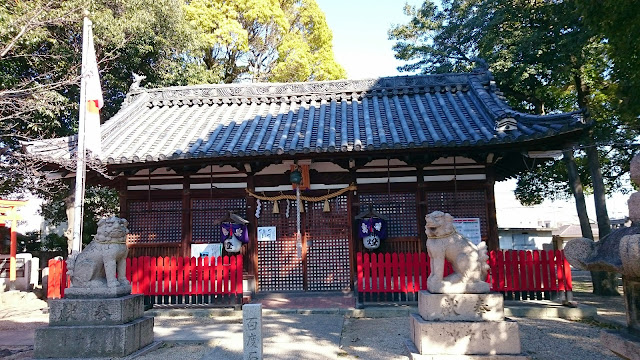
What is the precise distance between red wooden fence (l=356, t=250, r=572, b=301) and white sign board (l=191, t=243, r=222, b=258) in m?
3.61

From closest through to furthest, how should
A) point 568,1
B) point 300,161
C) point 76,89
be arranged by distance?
point 300,161 < point 568,1 < point 76,89

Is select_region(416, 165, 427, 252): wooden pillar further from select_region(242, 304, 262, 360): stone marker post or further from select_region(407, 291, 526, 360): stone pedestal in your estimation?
select_region(242, 304, 262, 360): stone marker post

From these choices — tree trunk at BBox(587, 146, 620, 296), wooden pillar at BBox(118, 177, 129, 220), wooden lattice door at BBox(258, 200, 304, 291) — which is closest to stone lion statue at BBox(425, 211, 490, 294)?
wooden lattice door at BBox(258, 200, 304, 291)

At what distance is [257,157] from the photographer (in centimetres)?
881

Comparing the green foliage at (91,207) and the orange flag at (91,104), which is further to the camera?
the green foliage at (91,207)

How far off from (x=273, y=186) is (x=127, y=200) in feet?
12.6

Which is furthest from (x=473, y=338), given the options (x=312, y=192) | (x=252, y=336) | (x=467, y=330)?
(x=312, y=192)

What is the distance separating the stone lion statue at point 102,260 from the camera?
580 cm

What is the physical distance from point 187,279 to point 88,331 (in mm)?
3329

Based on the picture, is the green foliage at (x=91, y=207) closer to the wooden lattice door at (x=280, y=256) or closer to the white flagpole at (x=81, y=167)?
the white flagpole at (x=81, y=167)

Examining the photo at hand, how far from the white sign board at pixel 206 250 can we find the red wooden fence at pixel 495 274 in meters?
3.61

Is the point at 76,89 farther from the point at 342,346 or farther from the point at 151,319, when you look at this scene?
the point at 342,346

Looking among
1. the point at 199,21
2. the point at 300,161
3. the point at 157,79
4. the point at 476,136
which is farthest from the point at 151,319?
the point at 199,21

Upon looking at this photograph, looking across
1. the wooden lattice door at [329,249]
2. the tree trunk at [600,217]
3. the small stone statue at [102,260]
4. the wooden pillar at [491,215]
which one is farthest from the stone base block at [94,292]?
the tree trunk at [600,217]
